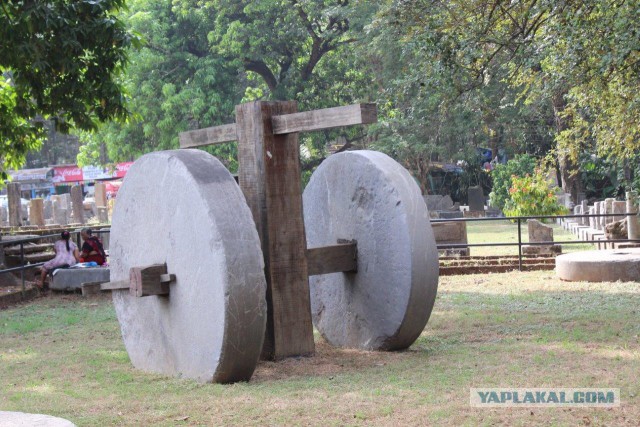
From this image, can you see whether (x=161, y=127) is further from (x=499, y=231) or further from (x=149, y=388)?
(x=149, y=388)

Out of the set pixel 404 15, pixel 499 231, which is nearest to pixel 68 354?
pixel 404 15

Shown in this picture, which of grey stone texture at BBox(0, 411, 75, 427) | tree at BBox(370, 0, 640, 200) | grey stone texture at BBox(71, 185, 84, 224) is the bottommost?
grey stone texture at BBox(0, 411, 75, 427)

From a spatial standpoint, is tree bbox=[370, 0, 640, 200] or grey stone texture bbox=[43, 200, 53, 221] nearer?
tree bbox=[370, 0, 640, 200]

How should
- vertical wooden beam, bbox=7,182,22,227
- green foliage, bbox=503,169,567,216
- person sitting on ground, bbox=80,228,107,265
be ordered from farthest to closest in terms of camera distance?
vertical wooden beam, bbox=7,182,22,227
green foliage, bbox=503,169,567,216
person sitting on ground, bbox=80,228,107,265

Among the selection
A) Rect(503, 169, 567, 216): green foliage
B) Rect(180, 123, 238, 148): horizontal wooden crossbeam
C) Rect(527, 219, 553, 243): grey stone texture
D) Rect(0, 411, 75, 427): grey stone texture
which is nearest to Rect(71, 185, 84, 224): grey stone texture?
Rect(503, 169, 567, 216): green foliage

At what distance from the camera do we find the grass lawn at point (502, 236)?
1920cm

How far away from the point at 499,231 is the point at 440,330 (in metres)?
18.2

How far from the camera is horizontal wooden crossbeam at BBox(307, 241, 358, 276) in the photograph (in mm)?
7878

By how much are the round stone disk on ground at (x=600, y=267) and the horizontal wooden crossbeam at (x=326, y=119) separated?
645cm

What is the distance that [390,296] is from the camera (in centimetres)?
779

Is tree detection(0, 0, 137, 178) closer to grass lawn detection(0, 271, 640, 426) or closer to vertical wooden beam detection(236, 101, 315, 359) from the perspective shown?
grass lawn detection(0, 271, 640, 426)

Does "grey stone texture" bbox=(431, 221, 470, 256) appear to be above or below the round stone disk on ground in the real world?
above

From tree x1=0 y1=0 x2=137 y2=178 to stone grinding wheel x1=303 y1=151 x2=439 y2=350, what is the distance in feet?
14.1

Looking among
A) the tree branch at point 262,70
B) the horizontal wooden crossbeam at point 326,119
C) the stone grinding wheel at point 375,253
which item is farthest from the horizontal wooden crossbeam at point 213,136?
the tree branch at point 262,70
